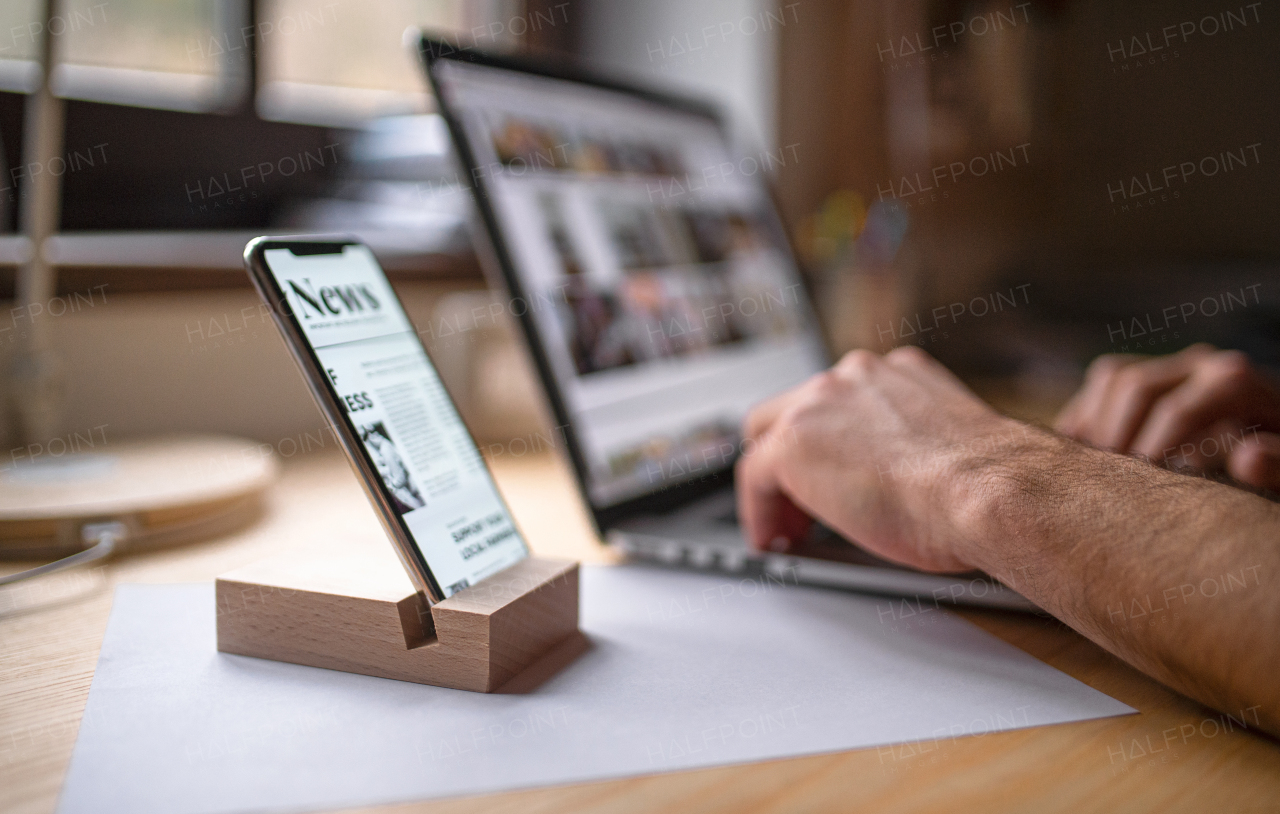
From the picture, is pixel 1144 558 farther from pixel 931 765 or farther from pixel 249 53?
pixel 249 53

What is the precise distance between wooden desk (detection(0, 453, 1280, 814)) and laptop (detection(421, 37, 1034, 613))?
13 centimetres

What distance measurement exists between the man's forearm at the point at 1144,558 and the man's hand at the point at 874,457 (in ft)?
0.06

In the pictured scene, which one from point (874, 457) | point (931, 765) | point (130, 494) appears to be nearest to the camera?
point (931, 765)

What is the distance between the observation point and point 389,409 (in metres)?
0.43

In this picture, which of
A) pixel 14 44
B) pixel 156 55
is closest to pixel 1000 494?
pixel 14 44

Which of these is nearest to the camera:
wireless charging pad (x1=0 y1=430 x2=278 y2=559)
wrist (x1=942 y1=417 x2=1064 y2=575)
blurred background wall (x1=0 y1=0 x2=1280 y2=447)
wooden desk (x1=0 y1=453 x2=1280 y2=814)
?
wooden desk (x1=0 y1=453 x2=1280 y2=814)

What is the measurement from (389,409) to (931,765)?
294mm

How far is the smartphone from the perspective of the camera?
0.39 metres

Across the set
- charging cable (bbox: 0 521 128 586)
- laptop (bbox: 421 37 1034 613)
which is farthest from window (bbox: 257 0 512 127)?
charging cable (bbox: 0 521 128 586)

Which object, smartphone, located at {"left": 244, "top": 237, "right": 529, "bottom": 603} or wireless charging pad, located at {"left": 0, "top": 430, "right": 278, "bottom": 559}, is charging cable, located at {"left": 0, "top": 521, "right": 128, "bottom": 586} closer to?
wireless charging pad, located at {"left": 0, "top": 430, "right": 278, "bottom": 559}

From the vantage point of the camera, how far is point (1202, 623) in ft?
1.20

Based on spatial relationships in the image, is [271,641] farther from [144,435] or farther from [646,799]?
[144,435]

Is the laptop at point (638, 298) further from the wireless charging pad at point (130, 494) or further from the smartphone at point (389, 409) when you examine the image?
the wireless charging pad at point (130, 494)

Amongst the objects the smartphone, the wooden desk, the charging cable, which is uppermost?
the smartphone
